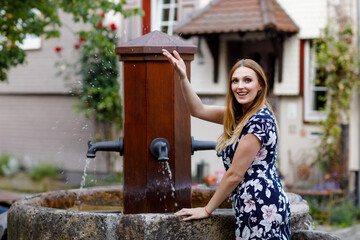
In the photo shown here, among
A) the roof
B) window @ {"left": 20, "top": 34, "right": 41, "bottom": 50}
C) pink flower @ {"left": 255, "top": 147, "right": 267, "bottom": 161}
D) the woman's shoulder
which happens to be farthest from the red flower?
pink flower @ {"left": 255, "top": 147, "right": 267, "bottom": 161}

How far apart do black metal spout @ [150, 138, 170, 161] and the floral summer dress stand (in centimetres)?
63

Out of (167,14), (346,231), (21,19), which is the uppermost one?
(167,14)

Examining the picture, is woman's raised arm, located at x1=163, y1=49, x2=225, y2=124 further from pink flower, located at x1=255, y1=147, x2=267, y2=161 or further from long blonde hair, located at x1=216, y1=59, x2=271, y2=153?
pink flower, located at x1=255, y1=147, x2=267, y2=161

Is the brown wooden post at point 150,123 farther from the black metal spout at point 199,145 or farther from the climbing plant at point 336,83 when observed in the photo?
the climbing plant at point 336,83

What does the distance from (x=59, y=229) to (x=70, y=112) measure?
35.0ft

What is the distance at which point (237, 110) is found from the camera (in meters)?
3.75

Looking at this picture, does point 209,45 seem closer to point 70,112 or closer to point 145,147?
point 70,112

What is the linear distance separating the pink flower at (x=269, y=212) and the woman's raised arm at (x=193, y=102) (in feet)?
2.57

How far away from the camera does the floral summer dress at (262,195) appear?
343 centimetres

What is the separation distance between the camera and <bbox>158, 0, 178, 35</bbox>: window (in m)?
12.5

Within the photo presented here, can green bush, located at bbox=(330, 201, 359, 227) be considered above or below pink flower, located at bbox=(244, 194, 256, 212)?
below

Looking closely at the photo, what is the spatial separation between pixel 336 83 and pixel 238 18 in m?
2.01

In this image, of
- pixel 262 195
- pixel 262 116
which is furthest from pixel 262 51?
pixel 262 195

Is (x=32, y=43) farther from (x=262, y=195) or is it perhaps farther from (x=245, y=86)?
(x=262, y=195)
